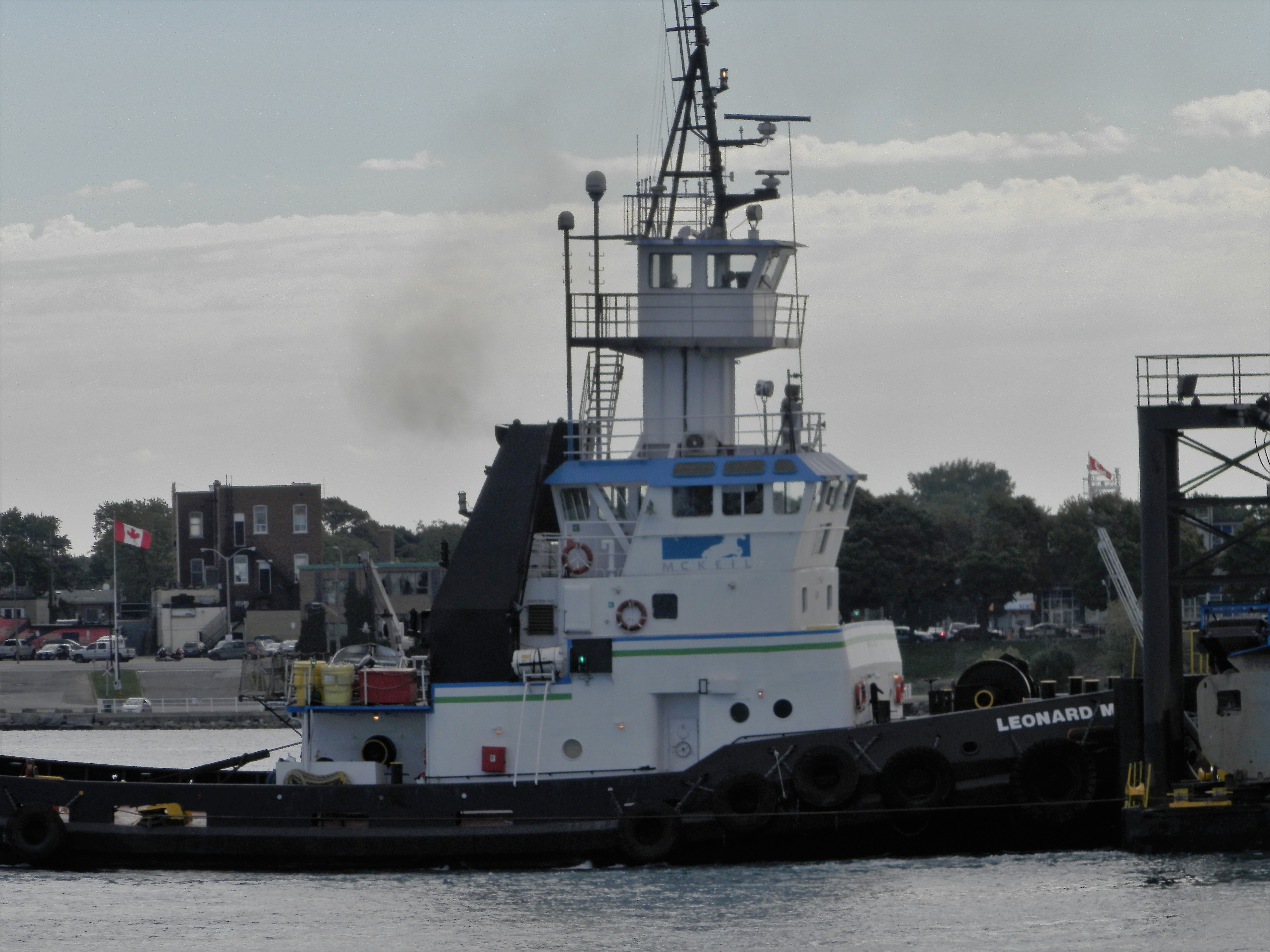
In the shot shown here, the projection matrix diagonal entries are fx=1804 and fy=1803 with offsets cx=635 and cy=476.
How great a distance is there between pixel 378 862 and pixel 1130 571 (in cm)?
4248

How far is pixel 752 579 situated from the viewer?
21141mm

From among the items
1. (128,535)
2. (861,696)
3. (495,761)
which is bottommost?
(495,761)

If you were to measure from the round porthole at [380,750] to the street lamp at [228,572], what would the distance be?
4771 centimetres

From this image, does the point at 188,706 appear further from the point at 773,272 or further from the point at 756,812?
the point at 756,812

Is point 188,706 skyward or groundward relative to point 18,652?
groundward

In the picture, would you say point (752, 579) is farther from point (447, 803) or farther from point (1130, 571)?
point (1130, 571)

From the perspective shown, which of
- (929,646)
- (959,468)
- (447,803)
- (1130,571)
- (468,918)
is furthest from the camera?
(959,468)

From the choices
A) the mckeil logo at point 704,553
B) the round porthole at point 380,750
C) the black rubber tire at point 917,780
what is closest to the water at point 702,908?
the black rubber tire at point 917,780

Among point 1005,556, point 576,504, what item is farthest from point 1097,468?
point 576,504

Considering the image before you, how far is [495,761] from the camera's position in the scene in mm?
21234

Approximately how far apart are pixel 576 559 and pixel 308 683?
12.1 ft

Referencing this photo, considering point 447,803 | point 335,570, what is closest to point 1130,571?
point 335,570

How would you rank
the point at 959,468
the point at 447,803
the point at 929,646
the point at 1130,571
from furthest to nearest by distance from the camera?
the point at 959,468 < the point at 929,646 < the point at 1130,571 < the point at 447,803

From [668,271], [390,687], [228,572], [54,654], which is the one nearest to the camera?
[390,687]
